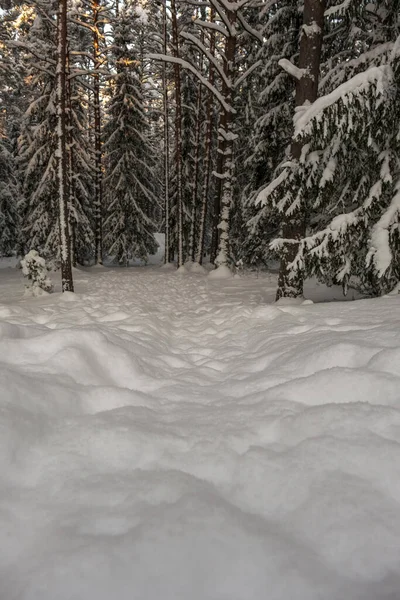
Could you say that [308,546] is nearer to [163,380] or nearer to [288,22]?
[163,380]

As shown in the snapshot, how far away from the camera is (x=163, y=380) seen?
3076 millimetres

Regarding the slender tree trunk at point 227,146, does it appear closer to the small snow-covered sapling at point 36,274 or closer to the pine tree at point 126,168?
the small snow-covered sapling at point 36,274

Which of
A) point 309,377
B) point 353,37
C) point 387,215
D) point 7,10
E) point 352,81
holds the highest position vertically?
point 7,10

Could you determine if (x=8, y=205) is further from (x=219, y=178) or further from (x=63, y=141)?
(x=63, y=141)

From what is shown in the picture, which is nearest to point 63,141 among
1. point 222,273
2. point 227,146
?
point 227,146

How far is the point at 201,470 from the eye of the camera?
180 cm

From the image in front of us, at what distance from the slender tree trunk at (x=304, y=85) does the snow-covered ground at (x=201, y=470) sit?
2.66 meters

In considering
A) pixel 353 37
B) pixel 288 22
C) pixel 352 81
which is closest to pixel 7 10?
pixel 288 22

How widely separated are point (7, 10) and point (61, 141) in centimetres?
1624

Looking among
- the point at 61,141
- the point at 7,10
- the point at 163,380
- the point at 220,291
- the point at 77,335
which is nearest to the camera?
the point at 163,380

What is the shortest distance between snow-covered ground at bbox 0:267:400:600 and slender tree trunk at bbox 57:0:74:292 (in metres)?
5.07

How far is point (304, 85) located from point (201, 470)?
6.39 meters

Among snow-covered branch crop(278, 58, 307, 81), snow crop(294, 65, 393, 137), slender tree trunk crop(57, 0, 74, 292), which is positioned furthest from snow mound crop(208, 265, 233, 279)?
snow crop(294, 65, 393, 137)

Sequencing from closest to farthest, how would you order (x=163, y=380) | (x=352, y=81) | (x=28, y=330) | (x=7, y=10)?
(x=163, y=380) < (x=28, y=330) < (x=352, y=81) < (x=7, y=10)
